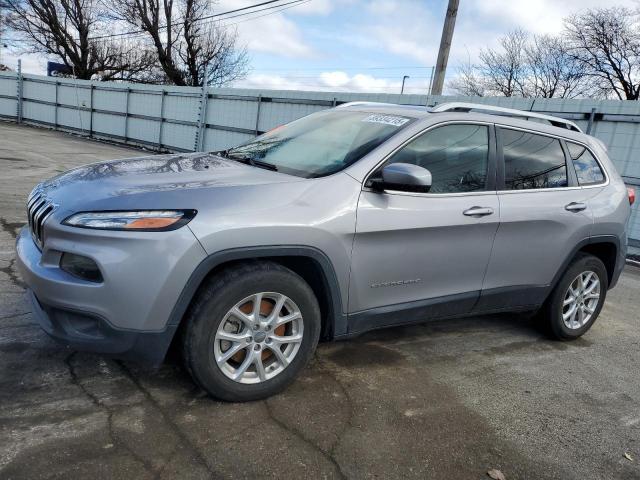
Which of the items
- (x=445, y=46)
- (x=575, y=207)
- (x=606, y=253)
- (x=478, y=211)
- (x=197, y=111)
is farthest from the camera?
(x=197, y=111)

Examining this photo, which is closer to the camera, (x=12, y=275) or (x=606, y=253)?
(x=12, y=275)

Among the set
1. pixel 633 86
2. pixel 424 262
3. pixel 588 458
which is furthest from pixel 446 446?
pixel 633 86

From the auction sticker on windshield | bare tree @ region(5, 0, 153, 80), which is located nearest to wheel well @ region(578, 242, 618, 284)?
the auction sticker on windshield

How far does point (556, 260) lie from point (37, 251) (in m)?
3.51

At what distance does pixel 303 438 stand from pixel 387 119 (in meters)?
2.05

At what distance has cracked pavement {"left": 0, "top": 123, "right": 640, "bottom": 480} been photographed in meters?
2.42

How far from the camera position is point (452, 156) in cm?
348

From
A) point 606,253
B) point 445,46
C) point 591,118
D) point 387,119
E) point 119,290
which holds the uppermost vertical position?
point 445,46

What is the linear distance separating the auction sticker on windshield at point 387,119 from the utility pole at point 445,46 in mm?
8901

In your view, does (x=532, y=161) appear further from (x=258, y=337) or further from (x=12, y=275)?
(x=12, y=275)

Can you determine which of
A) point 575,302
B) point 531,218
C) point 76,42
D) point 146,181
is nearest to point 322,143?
point 146,181

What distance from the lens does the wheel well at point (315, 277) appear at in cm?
289

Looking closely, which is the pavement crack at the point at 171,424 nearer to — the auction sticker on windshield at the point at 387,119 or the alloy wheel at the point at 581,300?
the auction sticker on windshield at the point at 387,119

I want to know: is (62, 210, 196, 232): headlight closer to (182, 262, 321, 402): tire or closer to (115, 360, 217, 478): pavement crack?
(182, 262, 321, 402): tire
